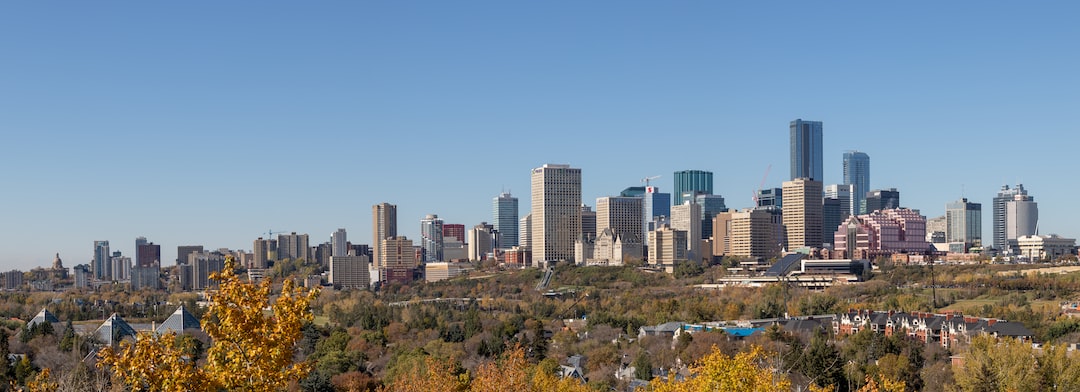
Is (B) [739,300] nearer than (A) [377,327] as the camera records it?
No

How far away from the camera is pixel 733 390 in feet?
58.5

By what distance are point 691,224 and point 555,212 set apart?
80.5 ft

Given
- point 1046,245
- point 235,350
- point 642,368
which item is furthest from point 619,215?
point 235,350

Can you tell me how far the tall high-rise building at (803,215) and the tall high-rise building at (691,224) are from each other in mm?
13927

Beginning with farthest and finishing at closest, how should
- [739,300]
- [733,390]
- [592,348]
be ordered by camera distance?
[739,300], [592,348], [733,390]

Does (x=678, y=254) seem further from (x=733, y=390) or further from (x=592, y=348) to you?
(x=733, y=390)

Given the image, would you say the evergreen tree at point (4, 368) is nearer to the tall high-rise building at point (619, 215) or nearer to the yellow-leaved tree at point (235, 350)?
the yellow-leaved tree at point (235, 350)

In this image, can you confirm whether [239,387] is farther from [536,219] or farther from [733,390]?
[536,219]

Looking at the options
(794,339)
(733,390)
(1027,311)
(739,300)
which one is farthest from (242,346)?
(739,300)

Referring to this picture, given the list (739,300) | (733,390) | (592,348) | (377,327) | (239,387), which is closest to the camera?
(239,387)

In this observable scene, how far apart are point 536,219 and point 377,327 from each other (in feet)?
315

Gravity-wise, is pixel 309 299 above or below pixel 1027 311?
above

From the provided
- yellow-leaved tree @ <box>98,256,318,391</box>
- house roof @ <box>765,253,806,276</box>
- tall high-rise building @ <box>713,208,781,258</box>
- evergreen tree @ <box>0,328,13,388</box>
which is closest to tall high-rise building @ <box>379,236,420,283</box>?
tall high-rise building @ <box>713,208,781,258</box>

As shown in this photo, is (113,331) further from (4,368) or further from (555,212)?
(555,212)
